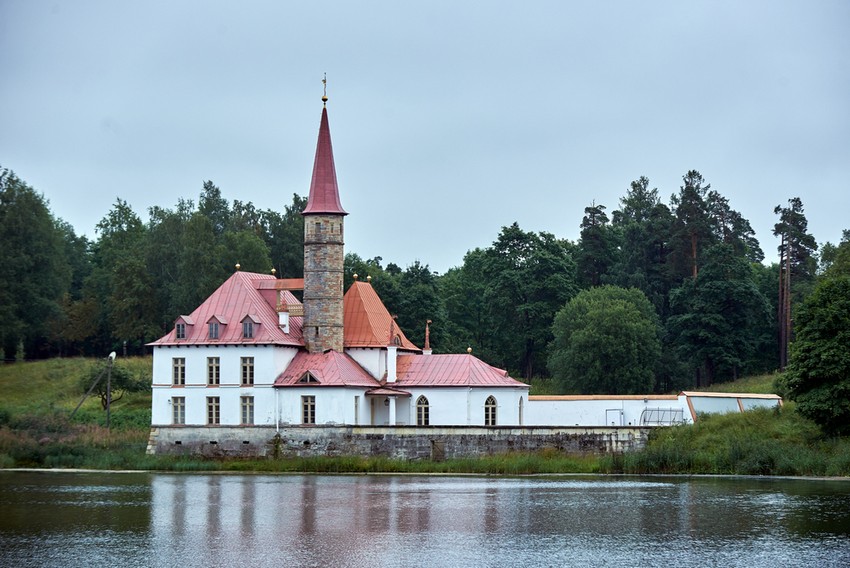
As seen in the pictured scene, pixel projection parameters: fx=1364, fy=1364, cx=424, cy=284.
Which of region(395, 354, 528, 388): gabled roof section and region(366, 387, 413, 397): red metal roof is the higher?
region(395, 354, 528, 388): gabled roof section

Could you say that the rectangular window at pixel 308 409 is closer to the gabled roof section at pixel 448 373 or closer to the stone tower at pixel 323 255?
the stone tower at pixel 323 255

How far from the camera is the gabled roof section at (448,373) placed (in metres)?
66.1

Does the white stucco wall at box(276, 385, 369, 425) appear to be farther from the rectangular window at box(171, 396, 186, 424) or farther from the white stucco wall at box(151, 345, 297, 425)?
the rectangular window at box(171, 396, 186, 424)

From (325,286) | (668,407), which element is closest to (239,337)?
(325,286)

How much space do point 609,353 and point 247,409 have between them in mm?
25440

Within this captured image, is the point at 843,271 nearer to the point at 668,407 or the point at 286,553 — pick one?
the point at 668,407

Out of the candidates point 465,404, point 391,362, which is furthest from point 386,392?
point 465,404

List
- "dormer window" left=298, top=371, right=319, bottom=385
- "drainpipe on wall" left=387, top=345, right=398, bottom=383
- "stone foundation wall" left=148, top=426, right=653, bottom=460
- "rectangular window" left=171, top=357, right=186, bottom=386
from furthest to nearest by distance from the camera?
1. "drainpipe on wall" left=387, top=345, right=398, bottom=383
2. "rectangular window" left=171, top=357, right=186, bottom=386
3. "dormer window" left=298, top=371, right=319, bottom=385
4. "stone foundation wall" left=148, top=426, right=653, bottom=460

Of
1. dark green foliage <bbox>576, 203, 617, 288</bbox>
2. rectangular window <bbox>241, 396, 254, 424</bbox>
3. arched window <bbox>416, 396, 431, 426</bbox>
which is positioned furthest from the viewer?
dark green foliage <bbox>576, 203, 617, 288</bbox>

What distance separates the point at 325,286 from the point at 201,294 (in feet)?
84.9

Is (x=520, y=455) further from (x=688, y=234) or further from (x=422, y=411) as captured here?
(x=688, y=234)

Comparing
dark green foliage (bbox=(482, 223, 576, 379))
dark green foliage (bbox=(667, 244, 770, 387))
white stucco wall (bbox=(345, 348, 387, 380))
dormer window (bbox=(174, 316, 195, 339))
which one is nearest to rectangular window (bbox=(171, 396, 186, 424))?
dormer window (bbox=(174, 316, 195, 339))

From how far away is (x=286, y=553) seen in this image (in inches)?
1287

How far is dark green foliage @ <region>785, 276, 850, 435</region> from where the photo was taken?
5394 centimetres
